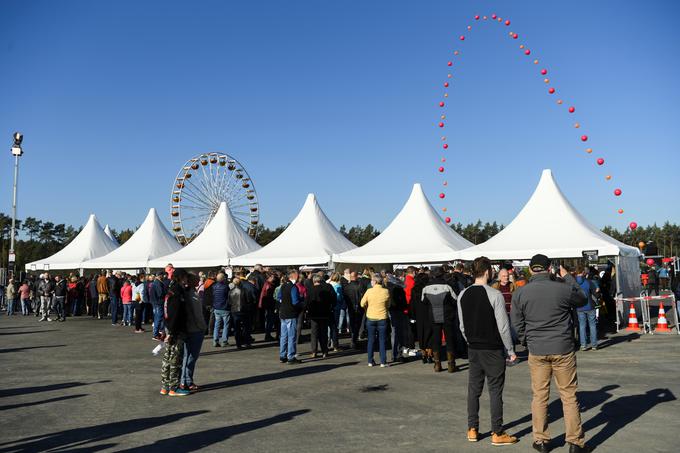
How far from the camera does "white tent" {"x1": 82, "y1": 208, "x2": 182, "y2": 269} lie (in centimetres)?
2884

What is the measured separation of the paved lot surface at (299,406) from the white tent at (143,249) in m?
17.7

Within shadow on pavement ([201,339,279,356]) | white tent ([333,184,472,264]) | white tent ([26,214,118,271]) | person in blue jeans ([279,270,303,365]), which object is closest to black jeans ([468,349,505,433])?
person in blue jeans ([279,270,303,365])

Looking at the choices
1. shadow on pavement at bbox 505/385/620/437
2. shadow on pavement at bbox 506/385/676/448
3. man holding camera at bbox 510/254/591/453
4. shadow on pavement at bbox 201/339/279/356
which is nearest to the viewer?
man holding camera at bbox 510/254/591/453

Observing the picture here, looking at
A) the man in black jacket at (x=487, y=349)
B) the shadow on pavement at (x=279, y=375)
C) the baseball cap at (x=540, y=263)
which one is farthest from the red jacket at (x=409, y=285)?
the baseball cap at (x=540, y=263)

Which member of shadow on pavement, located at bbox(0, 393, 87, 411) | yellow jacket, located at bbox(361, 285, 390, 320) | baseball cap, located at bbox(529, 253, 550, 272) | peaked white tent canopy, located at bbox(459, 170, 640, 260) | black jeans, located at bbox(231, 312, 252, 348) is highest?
peaked white tent canopy, located at bbox(459, 170, 640, 260)

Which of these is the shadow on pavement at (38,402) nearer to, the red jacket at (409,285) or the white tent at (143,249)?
the red jacket at (409,285)

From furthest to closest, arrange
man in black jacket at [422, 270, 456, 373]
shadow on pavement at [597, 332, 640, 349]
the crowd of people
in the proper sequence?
shadow on pavement at [597, 332, 640, 349] → man in black jacket at [422, 270, 456, 373] → the crowd of people

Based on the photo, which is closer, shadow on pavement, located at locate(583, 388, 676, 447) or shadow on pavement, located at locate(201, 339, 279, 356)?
shadow on pavement, located at locate(583, 388, 676, 447)

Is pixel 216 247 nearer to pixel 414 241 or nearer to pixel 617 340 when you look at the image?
pixel 414 241

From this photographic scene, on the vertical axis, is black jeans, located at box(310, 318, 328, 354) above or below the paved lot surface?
above

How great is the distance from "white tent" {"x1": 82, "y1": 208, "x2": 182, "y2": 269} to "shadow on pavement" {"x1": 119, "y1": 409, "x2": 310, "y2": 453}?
78.5ft

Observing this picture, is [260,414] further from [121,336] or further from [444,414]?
[121,336]

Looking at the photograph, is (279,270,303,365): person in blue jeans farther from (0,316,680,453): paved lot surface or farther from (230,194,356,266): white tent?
(230,194,356,266): white tent

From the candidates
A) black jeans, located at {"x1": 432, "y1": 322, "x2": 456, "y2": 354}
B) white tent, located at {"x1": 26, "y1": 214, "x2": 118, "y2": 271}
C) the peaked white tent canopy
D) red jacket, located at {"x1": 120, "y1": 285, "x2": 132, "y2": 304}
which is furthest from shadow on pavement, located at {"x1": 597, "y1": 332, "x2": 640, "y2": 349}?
white tent, located at {"x1": 26, "y1": 214, "x2": 118, "y2": 271}
